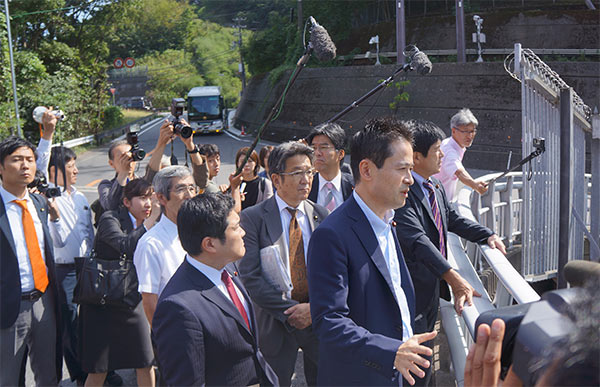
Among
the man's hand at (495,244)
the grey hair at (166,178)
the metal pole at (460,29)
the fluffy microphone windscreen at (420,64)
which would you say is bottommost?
the man's hand at (495,244)

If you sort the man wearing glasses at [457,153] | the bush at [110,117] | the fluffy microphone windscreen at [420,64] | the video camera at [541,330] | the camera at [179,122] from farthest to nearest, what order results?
the bush at [110,117], the man wearing glasses at [457,153], the fluffy microphone windscreen at [420,64], the camera at [179,122], the video camera at [541,330]

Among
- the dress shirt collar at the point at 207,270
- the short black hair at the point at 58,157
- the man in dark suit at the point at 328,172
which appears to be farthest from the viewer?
the short black hair at the point at 58,157

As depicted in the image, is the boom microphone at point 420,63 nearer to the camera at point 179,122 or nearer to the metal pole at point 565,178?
the camera at point 179,122

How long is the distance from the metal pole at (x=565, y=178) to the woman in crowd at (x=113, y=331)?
5.07 metres

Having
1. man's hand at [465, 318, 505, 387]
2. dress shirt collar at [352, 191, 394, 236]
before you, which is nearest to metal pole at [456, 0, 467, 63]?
dress shirt collar at [352, 191, 394, 236]

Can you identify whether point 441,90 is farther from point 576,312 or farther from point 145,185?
point 576,312

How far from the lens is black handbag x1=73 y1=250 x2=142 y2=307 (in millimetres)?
3682

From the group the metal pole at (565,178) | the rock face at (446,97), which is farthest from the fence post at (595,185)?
the rock face at (446,97)

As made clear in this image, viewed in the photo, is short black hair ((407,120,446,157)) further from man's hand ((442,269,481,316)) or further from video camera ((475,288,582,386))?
video camera ((475,288,582,386))

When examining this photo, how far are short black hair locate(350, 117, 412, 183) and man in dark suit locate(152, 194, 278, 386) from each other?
0.62 m

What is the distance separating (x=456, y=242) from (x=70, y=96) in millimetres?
27249

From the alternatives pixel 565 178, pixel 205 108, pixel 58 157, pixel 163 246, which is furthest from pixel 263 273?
pixel 205 108

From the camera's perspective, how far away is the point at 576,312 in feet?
3.11

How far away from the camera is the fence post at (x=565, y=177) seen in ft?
23.0
